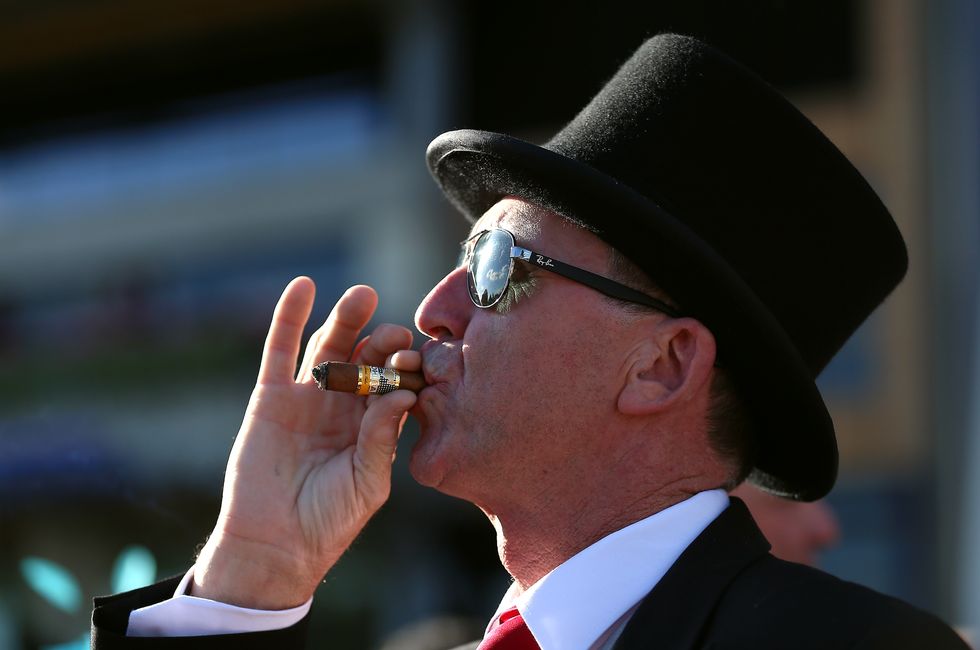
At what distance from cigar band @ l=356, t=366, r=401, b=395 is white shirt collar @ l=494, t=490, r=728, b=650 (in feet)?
1.83

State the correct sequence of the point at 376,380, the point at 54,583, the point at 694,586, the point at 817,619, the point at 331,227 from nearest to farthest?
the point at 817,619, the point at 694,586, the point at 376,380, the point at 54,583, the point at 331,227

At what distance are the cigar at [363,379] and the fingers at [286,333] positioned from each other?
264 mm

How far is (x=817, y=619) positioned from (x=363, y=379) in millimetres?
1100

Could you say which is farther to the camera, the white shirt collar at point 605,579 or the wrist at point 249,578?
the wrist at point 249,578

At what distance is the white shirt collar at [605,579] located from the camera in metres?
2.45

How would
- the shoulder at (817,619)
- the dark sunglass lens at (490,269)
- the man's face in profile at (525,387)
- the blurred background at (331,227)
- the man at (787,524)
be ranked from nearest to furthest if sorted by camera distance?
the shoulder at (817,619)
the man's face in profile at (525,387)
the dark sunglass lens at (490,269)
the man at (787,524)
the blurred background at (331,227)

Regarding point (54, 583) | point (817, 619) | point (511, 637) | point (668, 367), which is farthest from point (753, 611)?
point (54, 583)

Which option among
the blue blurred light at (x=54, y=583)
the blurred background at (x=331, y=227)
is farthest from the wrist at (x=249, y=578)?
the blurred background at (x=331, y=227)

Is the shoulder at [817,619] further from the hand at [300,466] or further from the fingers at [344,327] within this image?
the fingers at [344,327]

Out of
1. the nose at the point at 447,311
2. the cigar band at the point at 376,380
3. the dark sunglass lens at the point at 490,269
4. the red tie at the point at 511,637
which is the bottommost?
the red tie at the point at 511,637

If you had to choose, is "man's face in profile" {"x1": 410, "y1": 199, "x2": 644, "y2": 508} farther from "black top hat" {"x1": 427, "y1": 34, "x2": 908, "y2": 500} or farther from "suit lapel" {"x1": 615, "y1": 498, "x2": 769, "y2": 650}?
"suit lapel" {"x1": 615, "y1": 498, "x2": 769, "y2": 650}

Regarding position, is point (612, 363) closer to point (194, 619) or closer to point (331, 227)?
point (194, 619)

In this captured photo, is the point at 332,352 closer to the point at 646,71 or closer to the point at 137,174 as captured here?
the point at 646,71

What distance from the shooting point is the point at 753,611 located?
2266mm
